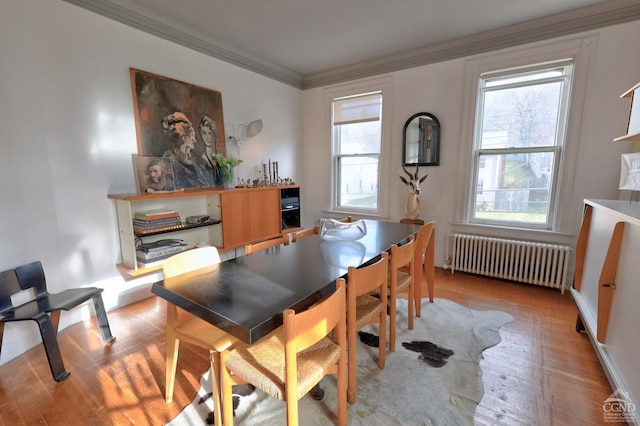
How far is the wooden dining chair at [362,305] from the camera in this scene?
4.74 ft

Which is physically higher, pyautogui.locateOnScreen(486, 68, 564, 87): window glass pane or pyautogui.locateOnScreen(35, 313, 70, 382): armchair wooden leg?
pyautogui.locateOnScreen(486, 68, 564, 87): window glass pane

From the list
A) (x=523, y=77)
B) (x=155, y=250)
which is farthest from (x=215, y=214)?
(x=523, y=77)

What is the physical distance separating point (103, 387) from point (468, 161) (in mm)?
3934

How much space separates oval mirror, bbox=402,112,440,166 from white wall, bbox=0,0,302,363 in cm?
276

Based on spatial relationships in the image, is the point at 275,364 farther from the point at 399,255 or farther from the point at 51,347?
the point at 51,347

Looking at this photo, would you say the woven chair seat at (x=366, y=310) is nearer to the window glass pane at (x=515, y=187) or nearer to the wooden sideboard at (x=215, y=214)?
the wooden sideboard at (x=215, y=214)

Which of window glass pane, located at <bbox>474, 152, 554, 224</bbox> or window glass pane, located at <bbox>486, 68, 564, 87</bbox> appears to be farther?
window glass pane, located at <bbox>474, 152, 554, 224</bbox>

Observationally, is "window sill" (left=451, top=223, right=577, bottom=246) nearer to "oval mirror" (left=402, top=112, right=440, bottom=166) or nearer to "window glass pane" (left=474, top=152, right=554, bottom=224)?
"window glass pane" (left=474, top=152, right=554, bottom=224)

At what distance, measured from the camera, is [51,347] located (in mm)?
1740

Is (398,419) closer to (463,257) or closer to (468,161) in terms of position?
(463,257)

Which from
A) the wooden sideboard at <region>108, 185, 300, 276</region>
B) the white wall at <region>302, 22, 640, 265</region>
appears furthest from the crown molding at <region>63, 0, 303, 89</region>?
the wooden sideboard at <region>108, 185, 300, 276</region>

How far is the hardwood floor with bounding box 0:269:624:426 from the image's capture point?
151 cm

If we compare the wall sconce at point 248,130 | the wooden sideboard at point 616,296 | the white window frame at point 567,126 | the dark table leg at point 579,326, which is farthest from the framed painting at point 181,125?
the dark table leg at point 579,326

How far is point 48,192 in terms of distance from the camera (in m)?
2.16
